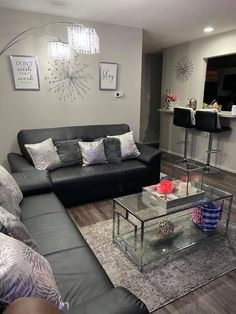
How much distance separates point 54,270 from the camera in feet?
4.42

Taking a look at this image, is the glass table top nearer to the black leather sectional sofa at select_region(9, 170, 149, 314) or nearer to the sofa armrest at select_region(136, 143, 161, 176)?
the black leather sectional sofa at select_region(9, 170, 149, 314)

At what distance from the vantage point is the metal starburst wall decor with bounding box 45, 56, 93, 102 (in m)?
3.47

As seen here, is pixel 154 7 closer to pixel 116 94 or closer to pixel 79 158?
pixel 116 94

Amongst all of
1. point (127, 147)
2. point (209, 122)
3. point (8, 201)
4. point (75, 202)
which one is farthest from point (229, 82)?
point (8, 201)

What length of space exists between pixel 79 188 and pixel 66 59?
6.44 ft

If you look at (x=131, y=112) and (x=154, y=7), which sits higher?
(x=154, y=7)

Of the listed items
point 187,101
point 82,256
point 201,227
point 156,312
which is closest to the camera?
point 82,256

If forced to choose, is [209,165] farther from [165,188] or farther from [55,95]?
[55,95]

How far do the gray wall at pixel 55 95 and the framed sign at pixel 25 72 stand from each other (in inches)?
2.6

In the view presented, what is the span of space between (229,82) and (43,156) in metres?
3.58

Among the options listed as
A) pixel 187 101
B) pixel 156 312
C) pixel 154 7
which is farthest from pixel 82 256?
pixel 187 101

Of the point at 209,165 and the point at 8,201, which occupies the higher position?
the point at 8,201

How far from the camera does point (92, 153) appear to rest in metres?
3.19

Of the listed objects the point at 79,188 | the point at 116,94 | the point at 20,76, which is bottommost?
the point at 79,188
